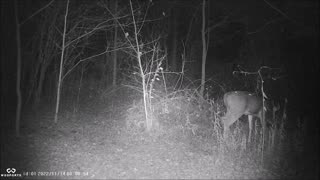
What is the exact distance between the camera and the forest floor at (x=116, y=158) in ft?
21.6

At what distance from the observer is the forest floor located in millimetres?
6570

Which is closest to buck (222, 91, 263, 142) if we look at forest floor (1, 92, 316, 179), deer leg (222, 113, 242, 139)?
deer leg (222, 113, 242, 139)

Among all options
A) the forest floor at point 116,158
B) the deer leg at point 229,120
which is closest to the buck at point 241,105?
the deer leg at point 229,120

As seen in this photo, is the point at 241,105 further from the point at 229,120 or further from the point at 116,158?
the point at 116,158

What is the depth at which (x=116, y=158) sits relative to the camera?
7.45 m

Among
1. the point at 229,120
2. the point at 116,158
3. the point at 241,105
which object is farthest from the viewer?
the point at 229,120

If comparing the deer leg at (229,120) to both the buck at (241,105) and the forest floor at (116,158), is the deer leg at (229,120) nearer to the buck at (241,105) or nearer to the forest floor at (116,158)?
the buck at (241,105)

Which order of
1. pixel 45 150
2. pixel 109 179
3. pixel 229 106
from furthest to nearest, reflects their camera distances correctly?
pixel 229 106, pixel 45 150, pixel 109 179

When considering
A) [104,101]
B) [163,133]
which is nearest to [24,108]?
[104,101]

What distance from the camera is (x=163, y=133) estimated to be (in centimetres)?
940

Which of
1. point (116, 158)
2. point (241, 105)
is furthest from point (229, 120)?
point (116, 158)

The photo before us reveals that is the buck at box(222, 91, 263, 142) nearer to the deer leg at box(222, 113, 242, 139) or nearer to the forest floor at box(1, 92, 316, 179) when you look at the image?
the deer leg at box(222, 113, 242, 139)

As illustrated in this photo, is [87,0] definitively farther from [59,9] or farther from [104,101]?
[104,101]

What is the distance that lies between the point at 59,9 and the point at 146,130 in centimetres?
649
